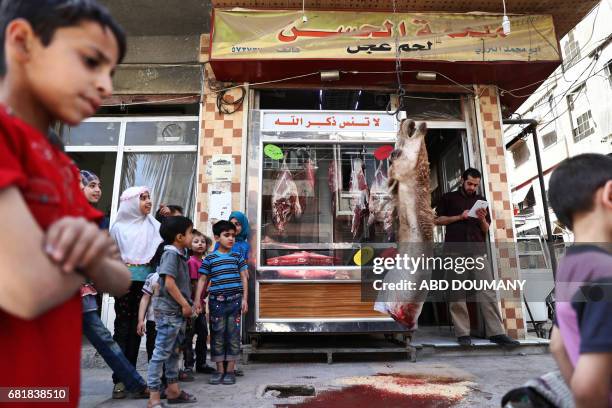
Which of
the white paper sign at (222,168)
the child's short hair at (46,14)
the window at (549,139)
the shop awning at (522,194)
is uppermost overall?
the window at (549,139)

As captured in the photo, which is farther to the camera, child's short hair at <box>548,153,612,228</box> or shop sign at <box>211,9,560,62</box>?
shop sign at <box>211,9,560,62</box>

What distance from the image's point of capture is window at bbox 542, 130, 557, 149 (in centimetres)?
1725

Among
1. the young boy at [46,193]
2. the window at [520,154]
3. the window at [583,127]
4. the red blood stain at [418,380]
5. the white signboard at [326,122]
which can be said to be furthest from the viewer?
the window at [520,154]

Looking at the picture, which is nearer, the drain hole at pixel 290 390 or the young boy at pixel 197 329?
the drain hole at pixel 290 390

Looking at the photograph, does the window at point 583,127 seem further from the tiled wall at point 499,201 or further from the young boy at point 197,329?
the young boy at point 197,329

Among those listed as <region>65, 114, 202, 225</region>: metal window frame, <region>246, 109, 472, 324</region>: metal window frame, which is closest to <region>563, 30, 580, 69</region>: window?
<region>246, 109, 472, 324</region>: metal window frame

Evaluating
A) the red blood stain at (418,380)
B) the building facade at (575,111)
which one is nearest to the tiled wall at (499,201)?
the red blood stain at (418,380)

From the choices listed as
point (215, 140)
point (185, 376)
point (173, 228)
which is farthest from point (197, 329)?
point (215, 140)

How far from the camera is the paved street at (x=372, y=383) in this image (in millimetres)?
3033

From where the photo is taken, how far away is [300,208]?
5590 mm

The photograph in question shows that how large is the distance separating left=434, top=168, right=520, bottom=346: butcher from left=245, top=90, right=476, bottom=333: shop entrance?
33.9 inches

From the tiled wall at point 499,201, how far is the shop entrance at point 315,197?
0.37 m

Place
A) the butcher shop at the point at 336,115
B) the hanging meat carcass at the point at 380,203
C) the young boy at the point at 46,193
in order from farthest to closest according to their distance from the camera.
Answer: the butcher shop at the point at 336,115, the hanging meat carcass at the point at 380,203, the young boy at the point at 46,193

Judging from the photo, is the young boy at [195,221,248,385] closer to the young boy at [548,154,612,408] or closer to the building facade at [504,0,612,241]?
the young boy at [548,154,612,408]
